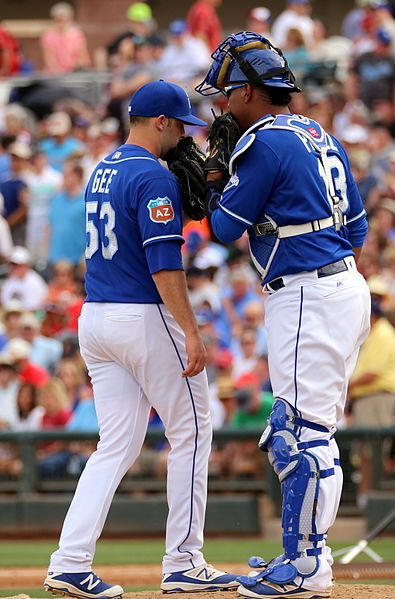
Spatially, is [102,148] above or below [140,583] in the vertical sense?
above

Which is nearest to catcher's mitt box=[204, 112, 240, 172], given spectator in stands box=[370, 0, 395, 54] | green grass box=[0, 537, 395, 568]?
green grass box=[0, 537, 395, 568]

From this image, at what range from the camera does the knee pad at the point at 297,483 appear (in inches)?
204

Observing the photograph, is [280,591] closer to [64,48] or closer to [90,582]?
[90,582]

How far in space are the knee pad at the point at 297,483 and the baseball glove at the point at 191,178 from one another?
104 cm

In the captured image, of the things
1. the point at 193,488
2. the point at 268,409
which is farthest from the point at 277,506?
the point at 193,488

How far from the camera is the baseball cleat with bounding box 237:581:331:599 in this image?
17.1 ft

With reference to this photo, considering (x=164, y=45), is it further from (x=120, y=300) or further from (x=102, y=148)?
(x=120, y=300)

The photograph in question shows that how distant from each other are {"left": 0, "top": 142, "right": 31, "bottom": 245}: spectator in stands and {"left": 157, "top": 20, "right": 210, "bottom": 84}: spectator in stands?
2.31 m

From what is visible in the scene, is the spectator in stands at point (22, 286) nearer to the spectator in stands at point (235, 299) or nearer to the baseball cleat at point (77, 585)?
the spectator in stands at point (235, 299)

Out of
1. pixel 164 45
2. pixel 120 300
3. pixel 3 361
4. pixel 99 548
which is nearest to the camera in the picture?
pixel 120 300

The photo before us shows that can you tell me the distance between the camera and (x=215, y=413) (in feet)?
34.7

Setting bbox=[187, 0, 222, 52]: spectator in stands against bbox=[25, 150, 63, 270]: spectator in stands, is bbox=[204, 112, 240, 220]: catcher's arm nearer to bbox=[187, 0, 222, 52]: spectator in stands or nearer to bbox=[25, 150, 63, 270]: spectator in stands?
bbox=[25, 150, 63, 270]: spectator in stands

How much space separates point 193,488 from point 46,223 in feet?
30.6

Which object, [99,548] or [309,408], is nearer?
[309,408]
